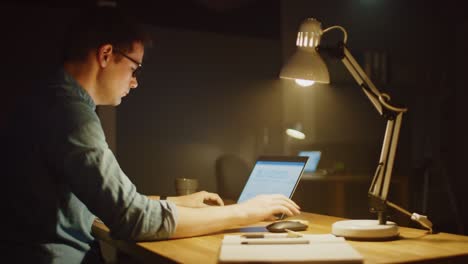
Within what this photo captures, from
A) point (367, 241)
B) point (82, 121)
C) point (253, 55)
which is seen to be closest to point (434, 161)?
point (253, 55)

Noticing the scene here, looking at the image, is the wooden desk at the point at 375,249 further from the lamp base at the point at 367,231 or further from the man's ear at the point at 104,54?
the man's ear at the point at 104,54

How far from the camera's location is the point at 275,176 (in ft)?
6.42

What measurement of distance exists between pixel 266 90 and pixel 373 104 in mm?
3313

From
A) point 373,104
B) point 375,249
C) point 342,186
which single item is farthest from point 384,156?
point 342,186

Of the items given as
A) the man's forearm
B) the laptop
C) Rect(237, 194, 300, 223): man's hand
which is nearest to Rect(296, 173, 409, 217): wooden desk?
the laptop

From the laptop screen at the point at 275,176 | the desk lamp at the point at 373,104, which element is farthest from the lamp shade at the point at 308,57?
the laptop screen at the point at 275,176

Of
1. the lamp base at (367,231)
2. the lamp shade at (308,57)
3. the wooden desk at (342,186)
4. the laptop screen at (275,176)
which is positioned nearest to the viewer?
the lamp base at (367,231)

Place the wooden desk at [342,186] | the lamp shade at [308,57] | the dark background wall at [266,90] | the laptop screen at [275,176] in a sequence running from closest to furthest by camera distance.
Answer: the lamp shade at [308,57] < the laptop screen at [275,176] < the dark background wall at [266,90] < the wooden desk at [342,186]

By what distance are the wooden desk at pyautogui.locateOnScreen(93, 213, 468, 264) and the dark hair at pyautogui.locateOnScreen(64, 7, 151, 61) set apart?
579 millimetres

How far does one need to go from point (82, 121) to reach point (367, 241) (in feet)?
2.75

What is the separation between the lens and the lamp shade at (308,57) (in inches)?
Answer: 66.1

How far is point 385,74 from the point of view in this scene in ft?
18.5

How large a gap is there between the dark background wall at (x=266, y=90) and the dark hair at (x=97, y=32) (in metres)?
1.98

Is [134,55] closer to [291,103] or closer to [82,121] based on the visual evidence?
[82,121]
